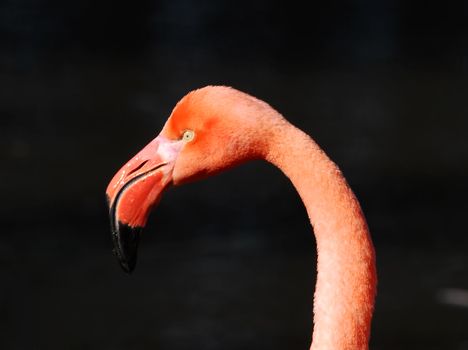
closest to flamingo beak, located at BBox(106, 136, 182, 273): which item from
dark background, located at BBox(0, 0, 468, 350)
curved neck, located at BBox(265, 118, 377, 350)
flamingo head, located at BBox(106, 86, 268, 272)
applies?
flamingo head, located at BBox(106, 86, 268, 272)

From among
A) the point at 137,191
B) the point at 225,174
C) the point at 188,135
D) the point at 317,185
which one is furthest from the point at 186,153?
the point at 225,174

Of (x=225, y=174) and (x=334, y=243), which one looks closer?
(x=334, y=243)

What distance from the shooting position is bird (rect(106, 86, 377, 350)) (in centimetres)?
251

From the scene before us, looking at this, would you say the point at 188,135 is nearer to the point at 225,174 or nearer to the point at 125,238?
the point at 125,238

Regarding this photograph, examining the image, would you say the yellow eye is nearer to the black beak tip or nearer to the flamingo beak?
the flamingo beak

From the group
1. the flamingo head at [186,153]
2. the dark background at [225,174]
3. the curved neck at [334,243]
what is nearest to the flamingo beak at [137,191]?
the flamingo head at [186,153]

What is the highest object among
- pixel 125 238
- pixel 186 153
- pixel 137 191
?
pixel 186 153

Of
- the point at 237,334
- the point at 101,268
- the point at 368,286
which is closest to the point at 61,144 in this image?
the point at 101,268

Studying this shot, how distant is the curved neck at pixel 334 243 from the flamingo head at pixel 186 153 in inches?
3.1

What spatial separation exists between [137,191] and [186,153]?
155 mm

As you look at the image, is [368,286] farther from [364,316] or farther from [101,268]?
[101,268]

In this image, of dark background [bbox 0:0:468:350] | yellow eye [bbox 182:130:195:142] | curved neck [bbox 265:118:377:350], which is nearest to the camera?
curved neck [bbox 265:118:377:350]

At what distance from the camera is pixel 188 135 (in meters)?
2.66

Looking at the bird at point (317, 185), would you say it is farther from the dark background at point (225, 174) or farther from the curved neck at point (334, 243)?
the dark background at point (225, 174)
